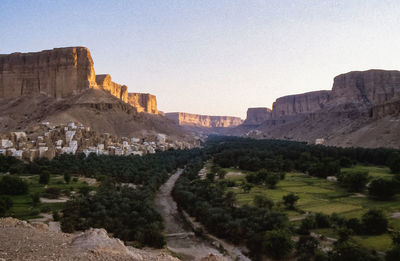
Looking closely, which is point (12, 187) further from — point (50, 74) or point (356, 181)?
point (50, 74)

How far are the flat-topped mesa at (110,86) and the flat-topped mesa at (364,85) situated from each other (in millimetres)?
91190

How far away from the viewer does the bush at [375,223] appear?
1945cm

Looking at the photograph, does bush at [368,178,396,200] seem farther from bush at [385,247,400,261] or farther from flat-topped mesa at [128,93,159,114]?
flat-topped mesa at [128,93,159,114]

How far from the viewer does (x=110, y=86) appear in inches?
4673

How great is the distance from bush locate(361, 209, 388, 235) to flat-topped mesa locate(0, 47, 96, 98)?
89520 mm

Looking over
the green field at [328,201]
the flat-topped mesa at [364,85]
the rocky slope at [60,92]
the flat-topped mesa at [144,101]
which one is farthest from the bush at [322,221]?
the flat-topped mesa at [144,101]

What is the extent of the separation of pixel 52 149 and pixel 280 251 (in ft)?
161

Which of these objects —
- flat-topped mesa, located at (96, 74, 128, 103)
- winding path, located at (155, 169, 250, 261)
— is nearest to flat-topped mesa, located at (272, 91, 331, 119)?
flat-topped mesa, located at (96, 74, 128, 103)

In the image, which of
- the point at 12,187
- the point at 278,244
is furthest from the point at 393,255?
the point at 12,187

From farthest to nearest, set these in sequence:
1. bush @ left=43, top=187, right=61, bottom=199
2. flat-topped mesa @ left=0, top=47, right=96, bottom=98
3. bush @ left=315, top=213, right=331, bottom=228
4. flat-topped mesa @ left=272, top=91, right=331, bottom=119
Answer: flat-topped mesa @ left=272, top=91, right=331, bottom=119 → flat-topped mesa @ left=0, top=47, right=96, bottom=98 → bush @ left=43, top=187, right=61, bottom=199 → bush @ left=315, top=213, right=331, bottom=228

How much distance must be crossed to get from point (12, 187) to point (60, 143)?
30.8 metres

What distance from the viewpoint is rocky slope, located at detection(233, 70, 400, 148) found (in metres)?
69.2

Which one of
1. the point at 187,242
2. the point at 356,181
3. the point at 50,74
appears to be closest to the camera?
the point at 187,242

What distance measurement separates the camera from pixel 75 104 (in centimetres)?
8362
